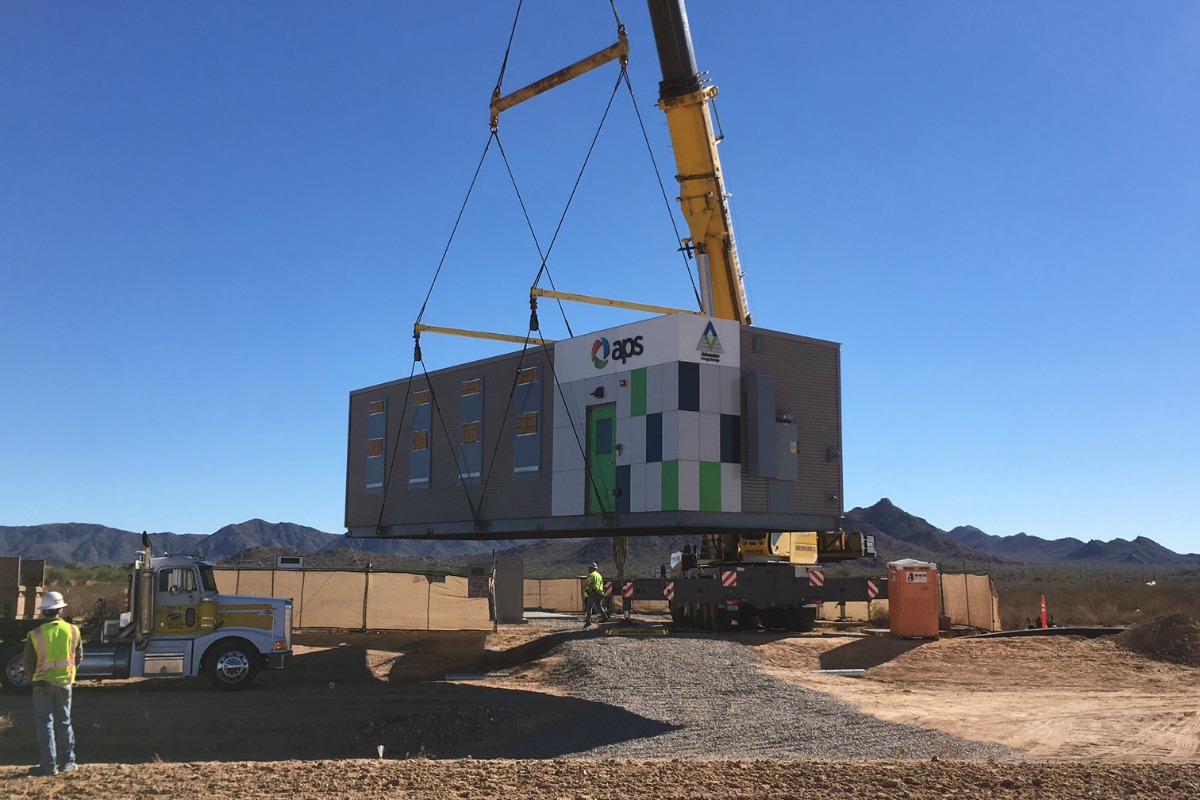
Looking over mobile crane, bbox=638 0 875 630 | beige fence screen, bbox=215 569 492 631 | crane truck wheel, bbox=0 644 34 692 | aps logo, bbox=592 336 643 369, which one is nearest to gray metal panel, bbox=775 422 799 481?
aps logo, bbox=592 336 643 369

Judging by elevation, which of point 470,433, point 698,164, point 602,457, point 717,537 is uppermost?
Result: point 698,164

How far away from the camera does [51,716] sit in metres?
11.2

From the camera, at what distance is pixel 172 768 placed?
1102 cm

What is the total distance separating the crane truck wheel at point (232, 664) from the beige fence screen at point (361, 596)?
1045cm

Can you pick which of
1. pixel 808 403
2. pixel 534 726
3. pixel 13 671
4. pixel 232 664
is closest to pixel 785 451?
pixel 808 403

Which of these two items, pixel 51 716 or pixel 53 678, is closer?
pixel 53 678

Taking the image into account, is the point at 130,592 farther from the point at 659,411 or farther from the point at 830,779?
the point at 830,779

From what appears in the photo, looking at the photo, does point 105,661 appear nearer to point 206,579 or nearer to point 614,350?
point 206,579

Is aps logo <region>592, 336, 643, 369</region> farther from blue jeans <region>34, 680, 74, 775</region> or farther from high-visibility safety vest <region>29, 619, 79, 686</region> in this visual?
blue jeans <region>34, 680, 74, 775</region>

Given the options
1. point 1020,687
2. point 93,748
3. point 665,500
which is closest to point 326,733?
point 93,748

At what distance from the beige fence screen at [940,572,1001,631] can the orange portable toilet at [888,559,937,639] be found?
7.74 metres

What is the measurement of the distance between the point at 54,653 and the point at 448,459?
11.4 metres

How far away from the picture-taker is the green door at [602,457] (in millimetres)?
18203

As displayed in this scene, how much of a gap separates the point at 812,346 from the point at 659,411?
3.35m
